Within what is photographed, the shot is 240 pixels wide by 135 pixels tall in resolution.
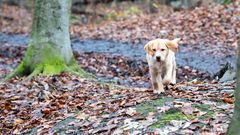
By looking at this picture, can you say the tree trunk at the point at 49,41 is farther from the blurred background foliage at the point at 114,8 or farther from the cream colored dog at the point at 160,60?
the blurred background foliage at the point at 114,8

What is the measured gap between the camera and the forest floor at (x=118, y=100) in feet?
20.5

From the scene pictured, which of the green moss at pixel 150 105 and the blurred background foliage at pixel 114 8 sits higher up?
the blurred background foliage at pixel 114 8

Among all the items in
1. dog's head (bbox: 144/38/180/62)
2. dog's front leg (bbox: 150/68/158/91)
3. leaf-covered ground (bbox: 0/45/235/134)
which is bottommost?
leaf-covered ground (bbox: 0/45/235/134)

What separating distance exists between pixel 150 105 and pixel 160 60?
A: 878mm

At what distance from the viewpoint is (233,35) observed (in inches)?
701

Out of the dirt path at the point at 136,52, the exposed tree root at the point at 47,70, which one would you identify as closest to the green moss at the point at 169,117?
the exposed tree root at the point at 47,70

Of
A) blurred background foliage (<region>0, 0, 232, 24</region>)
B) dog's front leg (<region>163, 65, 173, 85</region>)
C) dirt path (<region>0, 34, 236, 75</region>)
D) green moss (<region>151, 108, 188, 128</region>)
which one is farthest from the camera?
blurred background foliage (<region>0, 0, 232, 24</region>)

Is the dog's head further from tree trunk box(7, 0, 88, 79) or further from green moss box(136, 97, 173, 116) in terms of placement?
tree trunk box(7, 0, 88, 79)

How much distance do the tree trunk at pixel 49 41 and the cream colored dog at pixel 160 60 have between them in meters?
4.39

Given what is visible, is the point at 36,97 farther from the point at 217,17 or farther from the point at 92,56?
the point at 217,17

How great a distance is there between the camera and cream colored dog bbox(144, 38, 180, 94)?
750 centimetres

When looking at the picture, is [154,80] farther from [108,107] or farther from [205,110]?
[205,110]

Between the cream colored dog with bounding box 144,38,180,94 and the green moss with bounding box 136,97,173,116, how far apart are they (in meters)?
0.54

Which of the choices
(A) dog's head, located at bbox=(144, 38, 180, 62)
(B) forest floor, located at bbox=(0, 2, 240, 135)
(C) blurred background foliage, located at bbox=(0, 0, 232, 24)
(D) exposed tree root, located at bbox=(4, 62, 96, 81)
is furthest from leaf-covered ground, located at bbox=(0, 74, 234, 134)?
(C) blurred background foliage, located at bbox=(0, 0, 232, 24)
